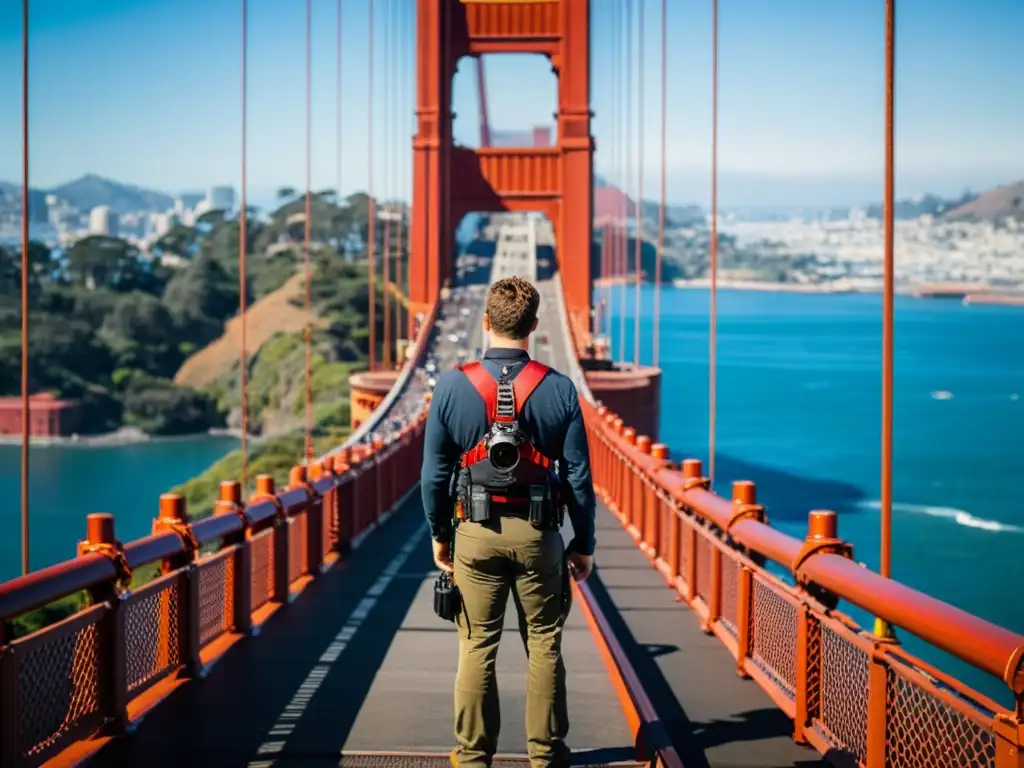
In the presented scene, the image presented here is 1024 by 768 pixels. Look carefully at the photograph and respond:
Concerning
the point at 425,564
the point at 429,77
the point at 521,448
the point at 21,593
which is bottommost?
the point at 425,564

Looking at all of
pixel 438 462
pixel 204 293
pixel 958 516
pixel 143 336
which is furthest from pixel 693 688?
pixel 204 293

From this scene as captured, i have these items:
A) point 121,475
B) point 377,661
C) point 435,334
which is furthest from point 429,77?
point 377,661

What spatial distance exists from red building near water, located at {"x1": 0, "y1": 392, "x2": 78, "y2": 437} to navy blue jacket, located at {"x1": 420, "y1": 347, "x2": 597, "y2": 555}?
95213 mm

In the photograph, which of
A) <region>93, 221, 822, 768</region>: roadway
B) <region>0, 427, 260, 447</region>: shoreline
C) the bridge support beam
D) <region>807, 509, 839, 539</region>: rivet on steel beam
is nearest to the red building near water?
<region>0, 427, 260, 447</region>: shoreline

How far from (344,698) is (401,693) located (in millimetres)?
271

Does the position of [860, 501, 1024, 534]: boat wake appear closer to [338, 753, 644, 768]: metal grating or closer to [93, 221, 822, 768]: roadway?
[93, 221, 822, 768]: roadway

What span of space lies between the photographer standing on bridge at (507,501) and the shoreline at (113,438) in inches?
3599

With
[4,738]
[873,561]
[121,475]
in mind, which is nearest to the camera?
[4,738]

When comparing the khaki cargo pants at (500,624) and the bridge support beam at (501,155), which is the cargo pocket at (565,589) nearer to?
the khaki cargo pants at (500,624)

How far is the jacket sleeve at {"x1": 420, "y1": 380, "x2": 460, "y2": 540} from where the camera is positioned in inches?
197

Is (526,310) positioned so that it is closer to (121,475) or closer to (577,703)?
(577,703)

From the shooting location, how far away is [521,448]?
16.1 ft

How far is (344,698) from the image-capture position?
687 cm

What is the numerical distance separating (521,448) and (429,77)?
180 ft
